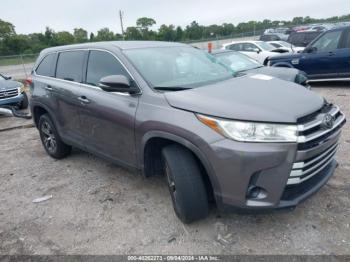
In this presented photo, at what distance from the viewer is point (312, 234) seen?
2916 mm

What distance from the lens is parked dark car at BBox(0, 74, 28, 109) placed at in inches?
363

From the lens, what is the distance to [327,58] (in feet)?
29.3

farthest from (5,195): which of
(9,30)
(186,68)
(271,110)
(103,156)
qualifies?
(9,30)

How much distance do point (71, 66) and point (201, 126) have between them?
2546 mm

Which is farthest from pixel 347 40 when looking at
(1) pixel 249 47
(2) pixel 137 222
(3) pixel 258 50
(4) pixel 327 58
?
(2) pixel 137 222

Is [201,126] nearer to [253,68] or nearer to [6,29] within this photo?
[253,68]

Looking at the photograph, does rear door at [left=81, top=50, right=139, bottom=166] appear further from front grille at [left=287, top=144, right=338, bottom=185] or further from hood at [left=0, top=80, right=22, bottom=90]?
hood at [left=0, top=80, right=22, bottom=90]

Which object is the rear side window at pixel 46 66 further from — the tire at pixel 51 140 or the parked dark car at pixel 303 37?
the parked dark car at pixel 303 37

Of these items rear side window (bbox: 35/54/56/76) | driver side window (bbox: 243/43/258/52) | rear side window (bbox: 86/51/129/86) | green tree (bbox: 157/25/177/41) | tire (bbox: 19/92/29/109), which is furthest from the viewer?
green tree (bbox: 157/25/177/41)

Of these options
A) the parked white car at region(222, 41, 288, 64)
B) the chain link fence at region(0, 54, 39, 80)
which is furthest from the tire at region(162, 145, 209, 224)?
the chain link fence at region(0, 54, 39, 80)

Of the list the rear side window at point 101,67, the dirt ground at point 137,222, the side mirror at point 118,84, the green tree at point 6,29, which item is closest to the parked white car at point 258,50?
the dirt ground at point 137,222

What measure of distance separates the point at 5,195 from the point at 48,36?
143ft

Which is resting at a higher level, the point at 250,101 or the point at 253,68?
the point at 250,101

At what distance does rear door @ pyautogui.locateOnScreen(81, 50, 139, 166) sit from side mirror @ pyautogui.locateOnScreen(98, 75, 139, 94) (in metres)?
0.08
